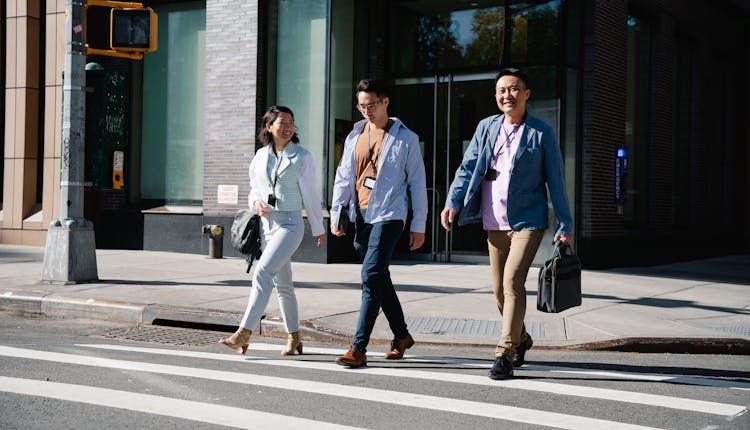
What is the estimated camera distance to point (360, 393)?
17.7ft

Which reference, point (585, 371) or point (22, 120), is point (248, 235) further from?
point (22, 120)

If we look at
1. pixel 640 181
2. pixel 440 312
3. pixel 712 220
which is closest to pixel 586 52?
pixel 640 181

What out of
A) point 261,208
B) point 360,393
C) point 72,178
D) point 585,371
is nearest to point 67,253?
point 72,178

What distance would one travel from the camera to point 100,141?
10625 millimetres

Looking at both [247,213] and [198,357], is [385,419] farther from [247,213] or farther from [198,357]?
[247,213]

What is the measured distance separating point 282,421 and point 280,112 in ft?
9.41

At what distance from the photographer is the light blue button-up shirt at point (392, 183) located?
6.24 meters

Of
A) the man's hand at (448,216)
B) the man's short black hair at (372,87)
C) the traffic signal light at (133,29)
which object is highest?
the traffic signal light at (133,29)

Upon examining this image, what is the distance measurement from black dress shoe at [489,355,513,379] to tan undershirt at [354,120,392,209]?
4.75 ft

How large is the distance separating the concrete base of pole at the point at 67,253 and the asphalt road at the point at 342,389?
9.67 ft

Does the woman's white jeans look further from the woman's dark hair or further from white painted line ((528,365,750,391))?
white painted line ((528,365,750,391))

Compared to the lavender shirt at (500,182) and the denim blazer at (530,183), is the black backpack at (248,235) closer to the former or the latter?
the denim blazer at (530,183)

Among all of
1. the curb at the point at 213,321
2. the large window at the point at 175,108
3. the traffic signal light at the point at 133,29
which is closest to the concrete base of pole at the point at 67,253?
the curb at the point at 213,321

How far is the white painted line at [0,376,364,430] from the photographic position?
4.61 metres
